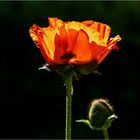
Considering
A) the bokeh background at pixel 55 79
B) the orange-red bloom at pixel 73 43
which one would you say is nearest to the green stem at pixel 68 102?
the orange-red bloom at pixel 73 43

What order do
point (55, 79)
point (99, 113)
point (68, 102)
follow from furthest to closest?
1. point (55, 79)
2. point (99, 113)
3. point (68, 102)

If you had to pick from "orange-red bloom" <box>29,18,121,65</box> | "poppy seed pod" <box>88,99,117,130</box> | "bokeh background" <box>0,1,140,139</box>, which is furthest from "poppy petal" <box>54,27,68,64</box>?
"bokeh background" <box>0,1,140,139</box>

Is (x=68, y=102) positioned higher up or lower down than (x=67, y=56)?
lower down

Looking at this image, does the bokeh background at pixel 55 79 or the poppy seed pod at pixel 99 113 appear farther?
the bokeh background at pixel 55 79

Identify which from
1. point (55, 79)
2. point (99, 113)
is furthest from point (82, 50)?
point (55, 79)

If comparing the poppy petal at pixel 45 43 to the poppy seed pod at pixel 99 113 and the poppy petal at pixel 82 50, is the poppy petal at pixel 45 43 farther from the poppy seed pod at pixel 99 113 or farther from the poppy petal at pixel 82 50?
the poppy seed pod at pixel 99 113

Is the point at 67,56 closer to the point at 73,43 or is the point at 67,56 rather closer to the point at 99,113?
the point at 73,43

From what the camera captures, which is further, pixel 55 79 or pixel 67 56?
pixel 55 79

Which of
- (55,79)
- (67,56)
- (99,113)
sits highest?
(55,79)
